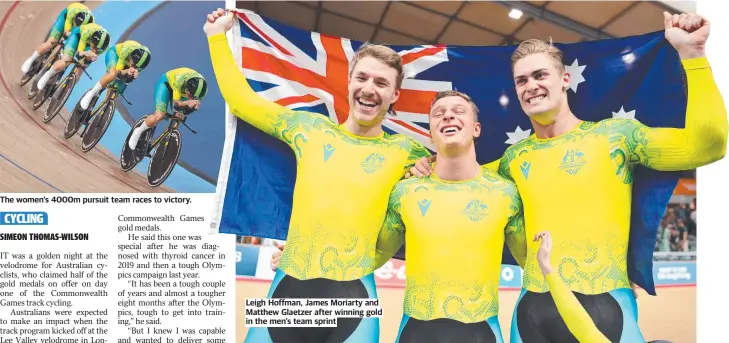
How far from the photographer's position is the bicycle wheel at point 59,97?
2854 mm

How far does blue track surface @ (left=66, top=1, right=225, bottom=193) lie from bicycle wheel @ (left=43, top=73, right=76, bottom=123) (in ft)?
0.18

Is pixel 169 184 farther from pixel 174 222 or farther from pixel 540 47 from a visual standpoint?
pixel 540 47

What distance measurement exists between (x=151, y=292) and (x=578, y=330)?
2087 mm

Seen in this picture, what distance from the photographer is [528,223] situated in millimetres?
2449

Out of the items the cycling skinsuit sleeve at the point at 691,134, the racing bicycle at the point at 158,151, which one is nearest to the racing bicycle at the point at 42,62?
the racing bicycle at the point at 158,151

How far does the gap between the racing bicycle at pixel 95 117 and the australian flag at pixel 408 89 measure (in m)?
0.65

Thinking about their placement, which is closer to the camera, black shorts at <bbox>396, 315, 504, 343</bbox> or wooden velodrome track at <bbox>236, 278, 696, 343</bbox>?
black shorts at <bbox>396, 315, 504, 343</bbox>

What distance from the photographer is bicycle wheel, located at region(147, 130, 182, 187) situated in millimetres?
2787

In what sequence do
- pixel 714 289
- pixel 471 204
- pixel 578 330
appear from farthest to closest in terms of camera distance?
pixel 714 289 < pixel 471 204 < pixel 578 330

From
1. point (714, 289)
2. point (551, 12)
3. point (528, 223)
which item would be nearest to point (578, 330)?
point (528, 223)

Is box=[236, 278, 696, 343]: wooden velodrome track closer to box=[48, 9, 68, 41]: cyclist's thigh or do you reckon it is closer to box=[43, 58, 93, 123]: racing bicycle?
box=[43, 58, 93, 123]: racing bicycle

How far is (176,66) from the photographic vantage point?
281 cm

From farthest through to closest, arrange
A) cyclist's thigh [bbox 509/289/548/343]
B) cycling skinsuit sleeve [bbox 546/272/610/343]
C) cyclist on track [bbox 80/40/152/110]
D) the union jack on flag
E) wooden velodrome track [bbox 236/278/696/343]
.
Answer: cyclist on track [bbox 80/40/152/110], the union jack on flag, wooden velodrome track [bbox 236/278/696/343], cyclist's thigh [bbox 509/289/548/343], cycling skinsuit sleeve [bbox 546/272/610/343]

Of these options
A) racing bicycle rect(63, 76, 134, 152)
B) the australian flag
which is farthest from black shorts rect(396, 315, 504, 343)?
racing bicycle rect(63, 76, 134, 152)
